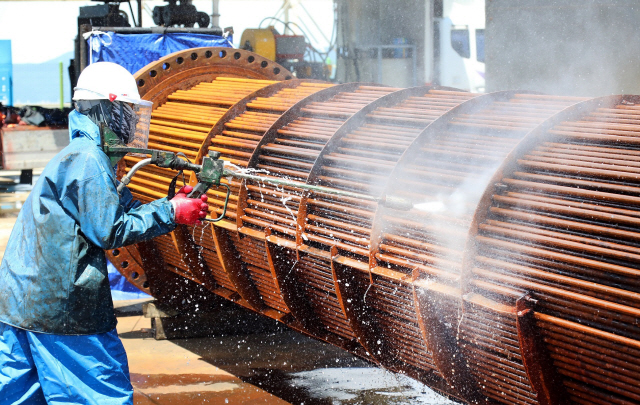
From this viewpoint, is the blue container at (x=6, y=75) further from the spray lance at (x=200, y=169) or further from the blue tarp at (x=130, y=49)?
the spray lance at (x=200, y=169)

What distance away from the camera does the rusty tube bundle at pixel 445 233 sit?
9.91 ft

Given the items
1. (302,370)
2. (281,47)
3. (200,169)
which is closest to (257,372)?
(302,370)

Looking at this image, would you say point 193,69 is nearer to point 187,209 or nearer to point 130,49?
point 130,49

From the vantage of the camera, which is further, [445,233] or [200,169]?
[200,169]

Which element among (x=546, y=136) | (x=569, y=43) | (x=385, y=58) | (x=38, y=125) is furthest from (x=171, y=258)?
(x=385, y=58)

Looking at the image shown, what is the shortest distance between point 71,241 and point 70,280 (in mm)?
178

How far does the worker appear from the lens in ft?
10.8

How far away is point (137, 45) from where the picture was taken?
716cm

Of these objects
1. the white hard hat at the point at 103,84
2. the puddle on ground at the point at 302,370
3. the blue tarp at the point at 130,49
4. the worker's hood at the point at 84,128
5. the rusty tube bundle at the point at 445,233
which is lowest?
the puddle on ground at the point at 302,370

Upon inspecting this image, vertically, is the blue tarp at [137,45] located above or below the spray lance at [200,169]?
above

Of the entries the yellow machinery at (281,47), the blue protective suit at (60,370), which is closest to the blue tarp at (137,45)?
the blue protective suit at (60,370)

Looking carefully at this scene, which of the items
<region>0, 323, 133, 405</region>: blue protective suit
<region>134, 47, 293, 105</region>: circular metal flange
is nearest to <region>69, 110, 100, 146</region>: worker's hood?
<region>0, 323, 133, 405</region>: blue protective suit

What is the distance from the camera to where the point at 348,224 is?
401 centimetres

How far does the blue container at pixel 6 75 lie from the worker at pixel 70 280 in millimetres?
15643
